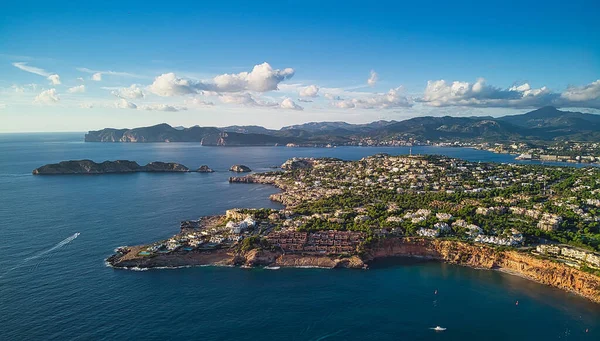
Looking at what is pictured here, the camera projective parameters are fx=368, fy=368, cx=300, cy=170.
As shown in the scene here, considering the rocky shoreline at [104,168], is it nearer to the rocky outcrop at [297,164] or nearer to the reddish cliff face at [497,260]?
the rocky outcrop at [297,164]

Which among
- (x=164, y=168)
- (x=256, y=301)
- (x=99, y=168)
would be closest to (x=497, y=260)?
(x=256, y=301)

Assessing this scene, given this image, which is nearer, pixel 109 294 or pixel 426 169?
pixel 109 294

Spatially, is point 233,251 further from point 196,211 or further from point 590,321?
point 590,321

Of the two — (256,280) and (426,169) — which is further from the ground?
(426,169)

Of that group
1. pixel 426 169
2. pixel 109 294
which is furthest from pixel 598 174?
pixel 109 294

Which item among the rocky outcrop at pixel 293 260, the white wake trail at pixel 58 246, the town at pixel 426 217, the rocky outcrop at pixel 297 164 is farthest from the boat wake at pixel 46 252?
the rocky outcrop at pixel 297 164

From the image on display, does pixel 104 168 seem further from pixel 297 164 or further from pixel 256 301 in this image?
pixel 256 301

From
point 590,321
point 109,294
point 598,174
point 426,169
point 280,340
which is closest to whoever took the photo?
point 280,340
